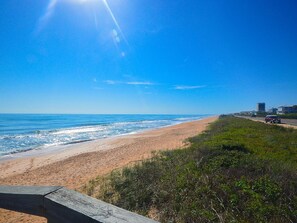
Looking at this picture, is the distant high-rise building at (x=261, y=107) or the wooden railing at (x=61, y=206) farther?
the distant high-rise building at (x=261, y=107)

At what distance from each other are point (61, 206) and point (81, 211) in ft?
0.63

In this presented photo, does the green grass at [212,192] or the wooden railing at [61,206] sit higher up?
the wooden railing at [61,206]

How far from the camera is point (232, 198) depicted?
4.54 metres

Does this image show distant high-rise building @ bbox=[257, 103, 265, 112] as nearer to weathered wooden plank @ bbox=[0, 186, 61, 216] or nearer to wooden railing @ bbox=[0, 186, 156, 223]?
wooden railing @ bbox=[0, 186, 156, 223]

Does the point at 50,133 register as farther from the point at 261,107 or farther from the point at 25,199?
the point at 261,107

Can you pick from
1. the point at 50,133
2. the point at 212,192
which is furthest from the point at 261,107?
the point at 212,192

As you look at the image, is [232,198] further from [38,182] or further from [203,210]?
[38,182]

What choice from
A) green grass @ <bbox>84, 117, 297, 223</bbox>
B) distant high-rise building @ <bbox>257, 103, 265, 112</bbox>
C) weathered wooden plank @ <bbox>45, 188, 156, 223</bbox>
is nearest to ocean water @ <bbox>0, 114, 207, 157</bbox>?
green grass @ <bbox>84, 117, 297, 223</bbox>

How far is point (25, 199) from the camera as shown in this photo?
5.92ft

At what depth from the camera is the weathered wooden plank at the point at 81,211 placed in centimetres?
153

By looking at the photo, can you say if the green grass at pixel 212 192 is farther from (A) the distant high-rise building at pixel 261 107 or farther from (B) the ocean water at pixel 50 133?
(A) the distant high-rise building at pixel 261 107

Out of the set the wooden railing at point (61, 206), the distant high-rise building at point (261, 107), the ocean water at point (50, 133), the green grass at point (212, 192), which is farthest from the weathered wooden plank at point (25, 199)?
the distant high-rise building at point (261, 107)

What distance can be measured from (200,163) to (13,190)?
6155mm

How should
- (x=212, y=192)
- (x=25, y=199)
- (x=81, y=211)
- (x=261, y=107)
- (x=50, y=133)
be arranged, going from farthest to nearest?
(x=261, y=107)
(x=50, y=133)
(x=212, y=192)
(x=25, y=199)
(x=81, y=211)
